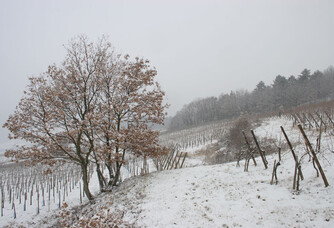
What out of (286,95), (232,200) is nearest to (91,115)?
(232,200)

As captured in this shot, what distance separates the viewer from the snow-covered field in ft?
13.9

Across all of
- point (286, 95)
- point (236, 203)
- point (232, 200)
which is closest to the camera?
point (236, 203)

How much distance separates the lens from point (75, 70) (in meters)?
9.20

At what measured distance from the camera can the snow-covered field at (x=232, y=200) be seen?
4.22m

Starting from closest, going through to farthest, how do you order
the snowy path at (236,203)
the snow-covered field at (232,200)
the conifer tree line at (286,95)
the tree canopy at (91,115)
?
1. the snowy path at (236,203)
2. the snow-covered field at (232,200)
3. the tree canopy at (91,115)
4. the conifer tree line at (286,95)

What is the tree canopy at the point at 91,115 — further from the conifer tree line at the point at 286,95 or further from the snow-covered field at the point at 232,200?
the conifer tree line at the point at 286,95

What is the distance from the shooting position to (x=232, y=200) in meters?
5.49

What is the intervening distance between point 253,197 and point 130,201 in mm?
4850

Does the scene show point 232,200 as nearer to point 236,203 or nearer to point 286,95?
point 236,203

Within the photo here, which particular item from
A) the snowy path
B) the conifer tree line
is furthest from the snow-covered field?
the conifer tree line

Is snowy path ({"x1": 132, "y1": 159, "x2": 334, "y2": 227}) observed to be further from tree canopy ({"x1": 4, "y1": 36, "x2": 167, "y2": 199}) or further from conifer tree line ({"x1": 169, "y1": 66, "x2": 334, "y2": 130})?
conifer tree line ({"x1": 169, "y1": 66, "x2": 334, "y2": 130})

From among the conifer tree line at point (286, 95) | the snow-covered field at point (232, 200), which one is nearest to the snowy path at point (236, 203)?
the snow-covered field at point (232, 200)

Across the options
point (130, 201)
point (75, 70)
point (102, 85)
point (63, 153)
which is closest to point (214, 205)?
point (130, 201)

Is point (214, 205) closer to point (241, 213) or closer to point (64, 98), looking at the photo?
point (241, 213)
